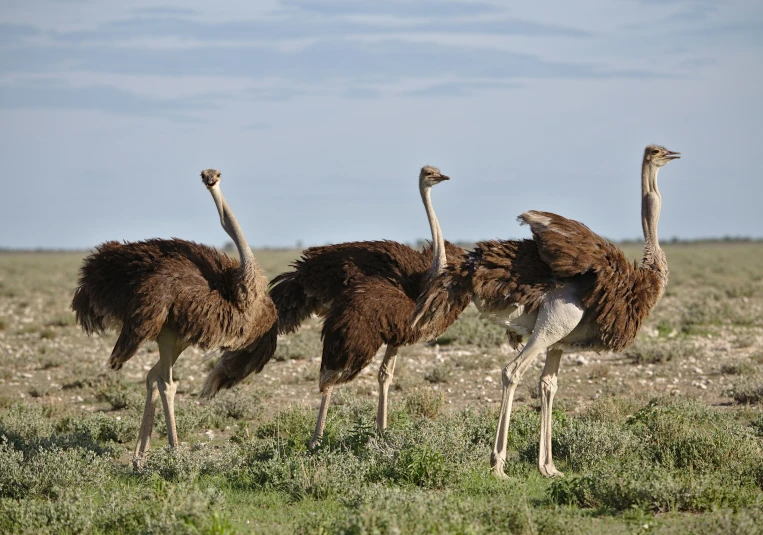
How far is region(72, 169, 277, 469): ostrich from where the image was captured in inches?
308

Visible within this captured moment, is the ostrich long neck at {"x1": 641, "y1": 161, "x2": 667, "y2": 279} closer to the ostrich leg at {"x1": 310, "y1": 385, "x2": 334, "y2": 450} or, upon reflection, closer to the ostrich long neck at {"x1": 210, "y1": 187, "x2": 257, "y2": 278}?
the ostrich leg at {"x1": 310, "y1": 385, "x2": 334, "y2": 450}

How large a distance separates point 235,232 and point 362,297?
1219 millimetres

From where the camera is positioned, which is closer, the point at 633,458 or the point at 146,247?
the point at 633,458

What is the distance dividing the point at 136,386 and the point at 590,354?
20.7 ft

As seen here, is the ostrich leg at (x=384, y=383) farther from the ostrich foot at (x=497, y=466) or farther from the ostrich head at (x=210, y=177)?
the ostrich head at (x=210, y=177)

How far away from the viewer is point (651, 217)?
316 inches

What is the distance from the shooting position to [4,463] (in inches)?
276

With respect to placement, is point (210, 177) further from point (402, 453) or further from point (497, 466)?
point (497, 466)

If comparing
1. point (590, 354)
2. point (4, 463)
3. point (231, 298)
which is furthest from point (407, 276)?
point (590, 354)

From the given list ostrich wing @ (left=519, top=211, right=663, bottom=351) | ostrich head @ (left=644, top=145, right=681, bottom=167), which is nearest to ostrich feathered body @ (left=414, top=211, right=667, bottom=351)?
ostrich wing @ (left=519, top=211, right=663, bottom=351)

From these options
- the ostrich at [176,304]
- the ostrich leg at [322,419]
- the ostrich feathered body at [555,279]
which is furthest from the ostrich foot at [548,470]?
the ostrich at [176,304]

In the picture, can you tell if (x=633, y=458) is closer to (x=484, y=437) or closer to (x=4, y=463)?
(x=484, y=437)

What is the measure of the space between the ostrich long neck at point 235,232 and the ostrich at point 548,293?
147 cm

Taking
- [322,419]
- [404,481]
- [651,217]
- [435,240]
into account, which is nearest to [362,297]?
[435,240]
